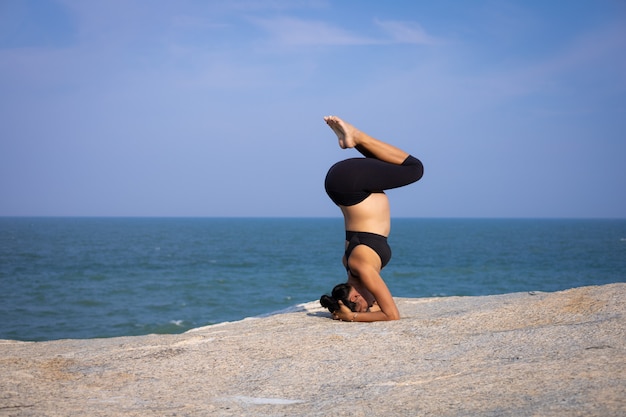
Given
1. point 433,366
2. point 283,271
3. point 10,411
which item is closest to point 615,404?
→ point 433,366

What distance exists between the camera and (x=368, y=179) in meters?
6.34

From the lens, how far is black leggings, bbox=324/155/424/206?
6.34 meters

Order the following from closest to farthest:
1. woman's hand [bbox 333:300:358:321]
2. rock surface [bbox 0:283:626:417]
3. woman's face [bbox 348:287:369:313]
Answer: rock surface [bbox 0:283:626:417] < woman's hand [bbox 333:300:358:321] < woman's face [bbox 348:287:369:313]

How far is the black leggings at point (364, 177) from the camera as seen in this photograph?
6344 millimetres

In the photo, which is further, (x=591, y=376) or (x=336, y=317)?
(x=336, y=317)

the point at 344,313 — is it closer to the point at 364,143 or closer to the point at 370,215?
the point at 370,215

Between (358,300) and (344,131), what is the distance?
1.76 m

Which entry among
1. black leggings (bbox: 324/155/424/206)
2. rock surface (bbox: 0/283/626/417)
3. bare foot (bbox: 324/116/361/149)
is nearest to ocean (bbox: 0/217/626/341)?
black leggings (bbox: 324/155/424/206)

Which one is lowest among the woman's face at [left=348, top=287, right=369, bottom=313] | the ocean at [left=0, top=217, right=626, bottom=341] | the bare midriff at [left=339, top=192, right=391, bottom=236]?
the ocean at [left=0, top=217, right=626, bottom=341]

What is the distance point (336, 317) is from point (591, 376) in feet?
10.5

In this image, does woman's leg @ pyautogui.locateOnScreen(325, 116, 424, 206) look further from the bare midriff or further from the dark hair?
the dark hair

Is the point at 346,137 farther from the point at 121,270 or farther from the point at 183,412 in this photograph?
the point at 121,270

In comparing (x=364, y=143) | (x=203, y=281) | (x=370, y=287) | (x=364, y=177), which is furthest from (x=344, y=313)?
(x=203, y=281)

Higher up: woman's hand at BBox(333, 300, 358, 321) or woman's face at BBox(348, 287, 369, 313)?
woman's face at BBox(348, 287, 369, 313)
